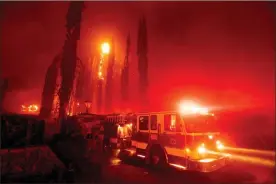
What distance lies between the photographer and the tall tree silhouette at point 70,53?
22.8 m

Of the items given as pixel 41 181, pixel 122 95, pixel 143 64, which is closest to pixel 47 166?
pixel 41 181

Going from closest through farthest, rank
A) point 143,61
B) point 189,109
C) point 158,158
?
point 189,109 < point 158,158 < point 143,61

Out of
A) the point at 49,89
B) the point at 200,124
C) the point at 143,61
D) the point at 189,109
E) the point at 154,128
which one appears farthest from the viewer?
the point at 143,61

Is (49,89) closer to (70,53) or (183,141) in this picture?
(70,53)

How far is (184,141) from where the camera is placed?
6789 mm

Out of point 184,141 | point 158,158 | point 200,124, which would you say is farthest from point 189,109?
point 158,158

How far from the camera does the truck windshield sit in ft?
22.3

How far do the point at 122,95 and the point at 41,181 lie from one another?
67353 mm

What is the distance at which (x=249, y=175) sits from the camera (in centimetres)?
746

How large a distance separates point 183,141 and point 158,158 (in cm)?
161

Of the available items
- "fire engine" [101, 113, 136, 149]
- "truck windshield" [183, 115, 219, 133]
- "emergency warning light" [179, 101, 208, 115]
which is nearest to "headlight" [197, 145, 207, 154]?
"truck windshield" [183, 115, 219, 133]

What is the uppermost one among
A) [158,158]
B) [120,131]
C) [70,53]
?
[70,53]

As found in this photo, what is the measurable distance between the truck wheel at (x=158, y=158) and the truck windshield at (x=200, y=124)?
5.79ft

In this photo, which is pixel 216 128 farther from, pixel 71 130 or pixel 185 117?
pixel 71 130
